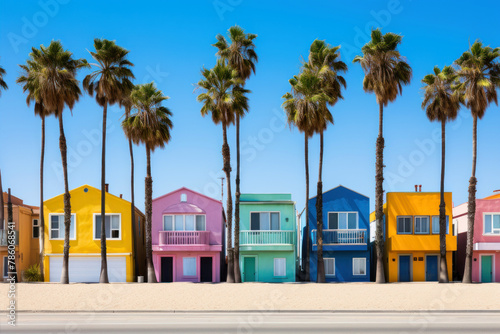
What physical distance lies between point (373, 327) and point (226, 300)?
10.8m

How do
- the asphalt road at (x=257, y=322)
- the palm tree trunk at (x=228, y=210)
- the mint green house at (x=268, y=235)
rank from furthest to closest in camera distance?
the mint green house at (x=268, y=235)
the palm tree trunk at (x=228, y=210)
the asphalt road at (x=257, y=322)

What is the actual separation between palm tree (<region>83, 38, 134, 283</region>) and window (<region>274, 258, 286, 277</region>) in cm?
1147

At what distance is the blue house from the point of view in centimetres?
4338

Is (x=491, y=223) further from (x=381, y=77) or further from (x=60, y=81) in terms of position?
(x=60, y=81)

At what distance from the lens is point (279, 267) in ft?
143

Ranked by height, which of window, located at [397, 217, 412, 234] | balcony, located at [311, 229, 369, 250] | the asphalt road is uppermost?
window, located at [397, 217, 412, 234]

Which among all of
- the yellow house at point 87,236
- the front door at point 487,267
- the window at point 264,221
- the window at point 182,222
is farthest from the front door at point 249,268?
the front door at point 487,267

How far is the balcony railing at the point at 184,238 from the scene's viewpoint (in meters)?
43.2

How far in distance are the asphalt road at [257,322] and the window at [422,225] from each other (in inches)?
713

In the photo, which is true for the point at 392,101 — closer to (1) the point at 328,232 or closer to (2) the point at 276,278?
(1) the point at 328,232

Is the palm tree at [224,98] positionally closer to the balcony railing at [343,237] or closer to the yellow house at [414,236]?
the balcony railing at [343,237]

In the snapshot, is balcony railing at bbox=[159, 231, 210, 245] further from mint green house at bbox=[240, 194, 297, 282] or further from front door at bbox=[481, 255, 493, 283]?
front door at bbox=[481, 255, 493, 283]

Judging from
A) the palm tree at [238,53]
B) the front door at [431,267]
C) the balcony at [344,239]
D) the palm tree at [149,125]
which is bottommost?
the front door at [431,267]

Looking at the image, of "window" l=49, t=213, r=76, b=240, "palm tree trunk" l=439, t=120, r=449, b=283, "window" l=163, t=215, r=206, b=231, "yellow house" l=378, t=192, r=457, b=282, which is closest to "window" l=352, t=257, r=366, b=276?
"yellow house" l=378, t=192, r=457, b=282
